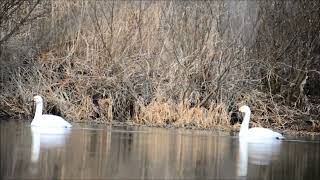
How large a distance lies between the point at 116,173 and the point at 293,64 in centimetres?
1434

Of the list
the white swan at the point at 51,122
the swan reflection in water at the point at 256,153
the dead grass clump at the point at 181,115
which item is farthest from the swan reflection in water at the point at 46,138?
the swan reflection in water at the point at 256,153

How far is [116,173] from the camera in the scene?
10.6m

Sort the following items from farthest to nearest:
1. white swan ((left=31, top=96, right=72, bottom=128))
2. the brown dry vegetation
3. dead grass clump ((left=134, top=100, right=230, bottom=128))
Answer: the brown dry vegetation < dead grass clump ((left=134, top=100, right=230, bottom=128)) < white swan ((left=31, top=96, right=72, bottom=128))

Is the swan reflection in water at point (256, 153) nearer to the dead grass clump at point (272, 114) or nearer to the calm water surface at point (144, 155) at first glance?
the calm water surface at point (144, 155)

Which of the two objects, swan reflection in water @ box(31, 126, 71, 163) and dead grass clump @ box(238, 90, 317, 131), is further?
dead grass clump @ box(238, 90, 317, 131)

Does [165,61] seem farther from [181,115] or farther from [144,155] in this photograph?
[144,155]

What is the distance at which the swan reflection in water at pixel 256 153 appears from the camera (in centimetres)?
1262

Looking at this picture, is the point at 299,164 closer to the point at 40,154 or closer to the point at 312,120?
the point at 40,154

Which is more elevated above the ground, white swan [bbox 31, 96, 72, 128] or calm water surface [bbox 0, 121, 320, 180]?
white swan [bbox 31, 96, 72, 128]

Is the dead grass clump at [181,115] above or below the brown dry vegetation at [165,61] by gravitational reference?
below

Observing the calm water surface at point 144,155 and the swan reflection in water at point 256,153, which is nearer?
the calm water surface at point 144,155

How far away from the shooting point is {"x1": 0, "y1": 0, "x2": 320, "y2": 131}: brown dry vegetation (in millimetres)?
21125

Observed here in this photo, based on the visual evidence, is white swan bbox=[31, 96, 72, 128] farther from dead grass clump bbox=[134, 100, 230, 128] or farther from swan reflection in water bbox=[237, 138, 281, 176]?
swan reflection in water bbox=[237, 138, 281, 176]

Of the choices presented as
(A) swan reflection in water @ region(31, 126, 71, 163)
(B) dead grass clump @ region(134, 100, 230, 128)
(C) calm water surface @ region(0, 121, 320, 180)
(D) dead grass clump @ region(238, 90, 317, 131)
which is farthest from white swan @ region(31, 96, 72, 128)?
(D) dead grass clump @ region(238, 90, 317, 131)
